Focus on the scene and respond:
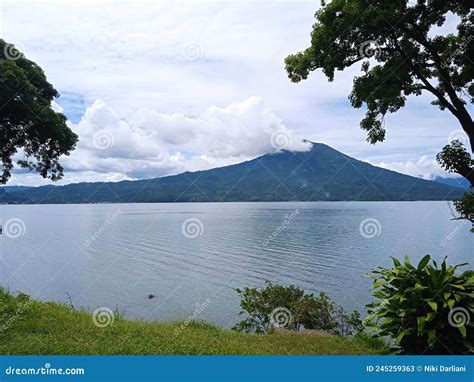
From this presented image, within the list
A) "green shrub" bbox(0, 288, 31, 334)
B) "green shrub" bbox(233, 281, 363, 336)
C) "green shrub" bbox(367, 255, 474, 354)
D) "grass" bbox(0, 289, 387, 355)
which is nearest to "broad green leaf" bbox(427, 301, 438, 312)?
"green shrub" bbox(367, 255, 474, 354)

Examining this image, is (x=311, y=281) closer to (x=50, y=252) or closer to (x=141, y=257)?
(x=141, y=257)

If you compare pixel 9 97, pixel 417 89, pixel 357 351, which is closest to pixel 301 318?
pixel 357 351

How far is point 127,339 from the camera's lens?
732 cm

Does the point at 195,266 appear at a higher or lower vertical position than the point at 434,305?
higher

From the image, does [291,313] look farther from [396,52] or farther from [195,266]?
[195,266]

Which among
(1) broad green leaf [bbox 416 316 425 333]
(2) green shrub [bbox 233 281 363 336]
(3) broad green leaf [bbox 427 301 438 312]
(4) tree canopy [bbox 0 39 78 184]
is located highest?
(4) tree canopy [bbox 0 39 78 184]

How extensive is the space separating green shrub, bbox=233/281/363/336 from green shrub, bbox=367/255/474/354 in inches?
204

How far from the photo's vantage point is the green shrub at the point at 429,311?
6898mm

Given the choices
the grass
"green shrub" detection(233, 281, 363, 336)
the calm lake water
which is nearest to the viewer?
the grass

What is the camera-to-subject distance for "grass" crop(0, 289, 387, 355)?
6736mm

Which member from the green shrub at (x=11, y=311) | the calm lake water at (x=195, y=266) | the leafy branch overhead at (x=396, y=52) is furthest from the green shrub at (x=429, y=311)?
the calm lake water at (x=195, y=266)

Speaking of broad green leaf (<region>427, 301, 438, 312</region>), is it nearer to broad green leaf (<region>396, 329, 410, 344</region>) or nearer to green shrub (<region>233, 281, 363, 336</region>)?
broad green leaf (<region>396, 329, 410, 344</region>)

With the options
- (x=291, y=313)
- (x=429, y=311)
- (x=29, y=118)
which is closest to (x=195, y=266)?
(x=291, y=313)

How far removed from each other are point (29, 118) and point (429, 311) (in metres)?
12.0
